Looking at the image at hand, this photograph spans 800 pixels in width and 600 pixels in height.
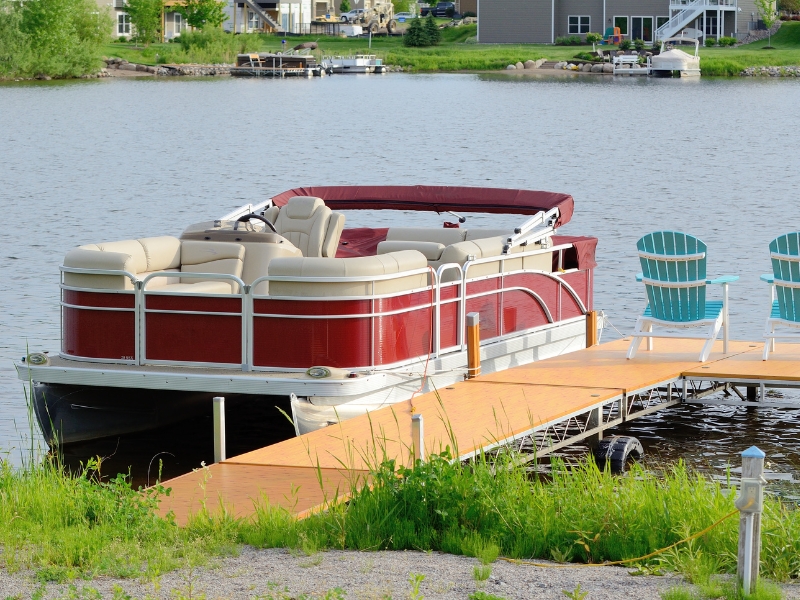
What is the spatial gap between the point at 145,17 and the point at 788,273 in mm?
101928

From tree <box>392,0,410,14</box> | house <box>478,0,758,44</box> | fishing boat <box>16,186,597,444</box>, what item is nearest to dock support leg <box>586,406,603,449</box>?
fishing boat <box>16,186,597,444</box>

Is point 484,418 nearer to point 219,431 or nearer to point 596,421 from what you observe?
point 596,421

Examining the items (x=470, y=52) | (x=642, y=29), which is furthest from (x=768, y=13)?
(x=470, y=52)

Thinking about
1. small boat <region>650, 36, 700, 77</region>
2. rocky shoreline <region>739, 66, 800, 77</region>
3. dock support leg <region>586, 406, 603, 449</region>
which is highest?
small boat <region>650, 36, 700, 77</region>

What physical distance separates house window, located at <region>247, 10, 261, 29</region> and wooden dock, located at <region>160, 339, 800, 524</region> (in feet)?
382

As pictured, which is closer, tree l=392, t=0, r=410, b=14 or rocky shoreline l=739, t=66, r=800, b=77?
rocky shoreline l=739, t=66, r=800, b=77

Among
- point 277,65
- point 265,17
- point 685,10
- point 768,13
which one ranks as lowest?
point 277,65

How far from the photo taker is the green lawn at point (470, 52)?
313ft

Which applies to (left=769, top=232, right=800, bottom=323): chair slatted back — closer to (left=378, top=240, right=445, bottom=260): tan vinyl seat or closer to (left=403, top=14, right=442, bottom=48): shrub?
(left=378, top=240, right=445, bottom=260): tan vinyl seat

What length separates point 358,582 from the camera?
258 inches

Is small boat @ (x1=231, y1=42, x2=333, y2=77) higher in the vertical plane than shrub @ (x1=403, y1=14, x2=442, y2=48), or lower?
lower

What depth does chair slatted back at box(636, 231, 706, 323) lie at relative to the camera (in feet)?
40.2

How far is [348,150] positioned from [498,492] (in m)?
45.4

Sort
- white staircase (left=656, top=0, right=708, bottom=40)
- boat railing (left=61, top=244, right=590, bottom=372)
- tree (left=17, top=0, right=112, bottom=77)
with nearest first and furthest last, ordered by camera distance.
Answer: boat railing (left=61, top=244, right=590, bottom=372) → tree (left=17, top=0, right=112, bottom=77) → white staircase (left=656, top=0, right=708, bottom=40)
